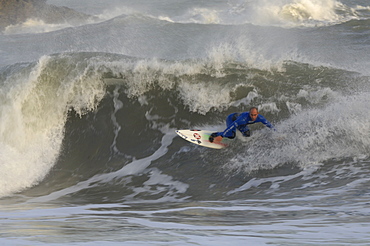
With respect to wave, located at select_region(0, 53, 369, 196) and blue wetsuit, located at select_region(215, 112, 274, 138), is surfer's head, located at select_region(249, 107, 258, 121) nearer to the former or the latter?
blue wetsuit, located at select_region(215, 112, 274, 138)

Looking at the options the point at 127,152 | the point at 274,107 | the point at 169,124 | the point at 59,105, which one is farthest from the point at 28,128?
the point at 274,107

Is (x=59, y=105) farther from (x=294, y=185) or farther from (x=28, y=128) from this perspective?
(x=294, y=185)

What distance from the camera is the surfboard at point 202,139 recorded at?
9258mm

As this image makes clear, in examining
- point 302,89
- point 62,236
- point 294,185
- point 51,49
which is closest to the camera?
point 62,236

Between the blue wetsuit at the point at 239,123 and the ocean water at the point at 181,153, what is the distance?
23cm

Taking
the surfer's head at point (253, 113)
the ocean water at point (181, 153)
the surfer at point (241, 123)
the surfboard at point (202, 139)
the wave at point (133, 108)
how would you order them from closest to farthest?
the ocean water at point (181, 153), the surfer's head at point (253, 113), the surfer at point (241, 123), the surfboard at point (202, 139), the wave at point (133, 108)

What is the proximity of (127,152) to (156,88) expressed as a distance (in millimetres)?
1981

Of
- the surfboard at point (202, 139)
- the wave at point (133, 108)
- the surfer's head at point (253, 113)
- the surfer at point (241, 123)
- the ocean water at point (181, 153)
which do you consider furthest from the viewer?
the wave at point (133, 108)

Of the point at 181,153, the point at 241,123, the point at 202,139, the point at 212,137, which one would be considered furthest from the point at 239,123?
the point at 181,153

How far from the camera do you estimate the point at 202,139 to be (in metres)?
9.52

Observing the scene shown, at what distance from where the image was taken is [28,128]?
36.0 ft

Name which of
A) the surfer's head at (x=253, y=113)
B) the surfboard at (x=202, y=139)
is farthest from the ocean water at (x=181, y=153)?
the surfer's head at (x=253, y=113)

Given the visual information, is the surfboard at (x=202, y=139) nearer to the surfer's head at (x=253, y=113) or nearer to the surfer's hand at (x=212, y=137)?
the surfer's hand at (x=212, y=137)

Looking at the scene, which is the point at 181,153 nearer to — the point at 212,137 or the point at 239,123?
the point at 212,137
